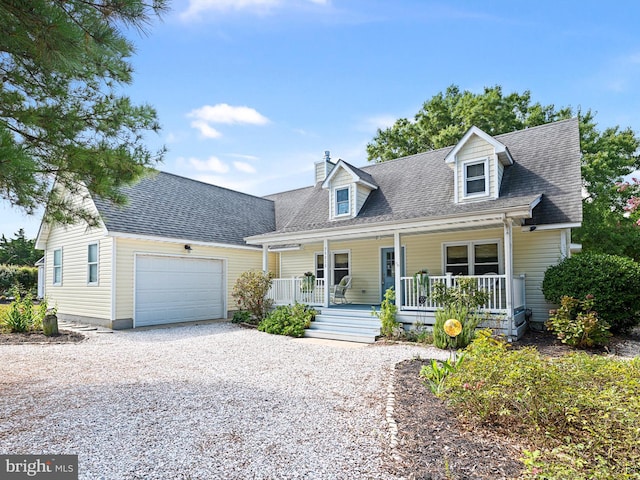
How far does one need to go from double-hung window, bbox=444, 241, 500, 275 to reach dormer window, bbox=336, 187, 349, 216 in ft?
12.1

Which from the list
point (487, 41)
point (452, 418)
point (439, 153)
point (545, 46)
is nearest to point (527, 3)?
point (487, 41)

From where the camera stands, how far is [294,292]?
12242 millimetres

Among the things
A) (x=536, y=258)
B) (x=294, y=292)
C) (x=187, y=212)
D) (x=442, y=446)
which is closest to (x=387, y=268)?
(x=294, y=292)

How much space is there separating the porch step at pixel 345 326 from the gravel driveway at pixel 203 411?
64.2 inches

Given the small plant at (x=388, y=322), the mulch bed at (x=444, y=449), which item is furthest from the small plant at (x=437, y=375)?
the small plant at (x=388, y=322)

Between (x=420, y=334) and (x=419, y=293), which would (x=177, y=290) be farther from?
(x=420, y=334)

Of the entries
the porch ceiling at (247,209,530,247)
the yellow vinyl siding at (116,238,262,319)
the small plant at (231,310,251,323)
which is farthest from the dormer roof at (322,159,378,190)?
the small plant at (231,310,251,323)

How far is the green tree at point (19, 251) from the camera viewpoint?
102 ft

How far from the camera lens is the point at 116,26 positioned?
402cm

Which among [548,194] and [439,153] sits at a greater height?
[439,153]

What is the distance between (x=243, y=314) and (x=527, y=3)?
11655 millimetres

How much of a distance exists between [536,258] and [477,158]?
334 centimetres

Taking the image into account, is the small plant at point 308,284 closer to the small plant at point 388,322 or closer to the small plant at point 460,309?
the small plant at point 388,322

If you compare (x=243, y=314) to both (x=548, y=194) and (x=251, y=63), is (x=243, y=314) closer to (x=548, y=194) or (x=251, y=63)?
(x=251, y=63)
